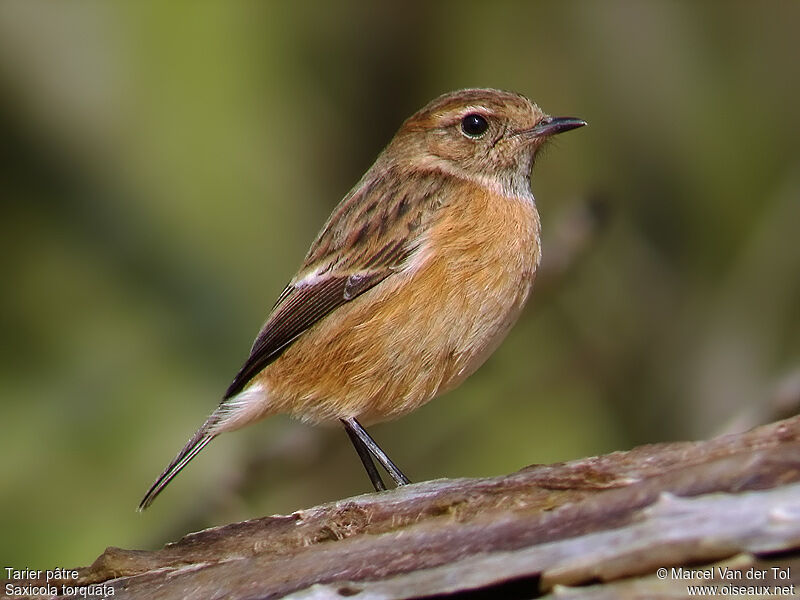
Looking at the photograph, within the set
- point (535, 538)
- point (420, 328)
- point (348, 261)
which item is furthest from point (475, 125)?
point (535, 538)

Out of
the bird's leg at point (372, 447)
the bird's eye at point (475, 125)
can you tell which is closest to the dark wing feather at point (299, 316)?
the bird's leg at point (372, 447)

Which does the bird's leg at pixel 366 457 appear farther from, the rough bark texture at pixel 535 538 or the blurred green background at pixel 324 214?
the blurred green background at pixel 324 214

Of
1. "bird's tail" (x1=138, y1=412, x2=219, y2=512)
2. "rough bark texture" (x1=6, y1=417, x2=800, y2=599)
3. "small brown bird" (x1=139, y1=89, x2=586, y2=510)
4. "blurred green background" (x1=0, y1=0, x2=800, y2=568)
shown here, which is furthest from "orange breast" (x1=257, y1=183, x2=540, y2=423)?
"blurred green background" (x1=0, y1=0, x2=800, y2=568)

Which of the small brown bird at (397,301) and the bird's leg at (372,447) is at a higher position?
the small brown bird at (397,301)

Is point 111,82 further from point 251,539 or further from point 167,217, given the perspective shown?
point 251,539

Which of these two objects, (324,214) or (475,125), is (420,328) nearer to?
(475,125)

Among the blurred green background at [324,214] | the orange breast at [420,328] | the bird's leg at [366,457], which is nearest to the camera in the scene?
the orange breast at [420,328]

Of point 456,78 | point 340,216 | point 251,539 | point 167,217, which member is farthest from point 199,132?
point 251,539
